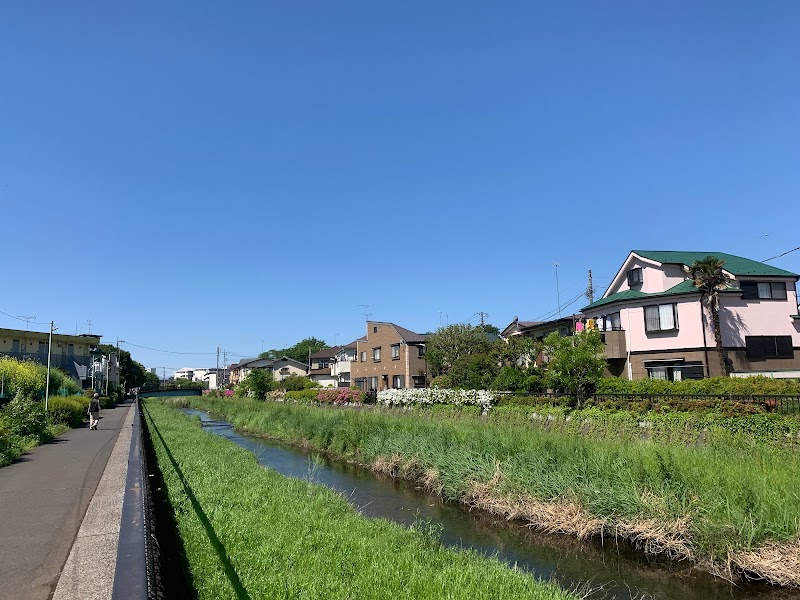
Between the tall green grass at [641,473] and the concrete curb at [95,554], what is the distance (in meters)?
8.30

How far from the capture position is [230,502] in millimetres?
9109

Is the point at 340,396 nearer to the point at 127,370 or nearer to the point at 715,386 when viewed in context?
the point at 715,386

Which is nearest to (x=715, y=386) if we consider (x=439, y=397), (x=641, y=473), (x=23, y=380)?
(x=439, y=397)

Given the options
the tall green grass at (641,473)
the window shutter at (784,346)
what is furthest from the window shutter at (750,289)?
the tall green grass at (641,473)

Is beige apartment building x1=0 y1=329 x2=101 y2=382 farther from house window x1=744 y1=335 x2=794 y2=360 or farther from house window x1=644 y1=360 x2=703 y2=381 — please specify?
house window x1=744 y1=335 x2=794 y2=360

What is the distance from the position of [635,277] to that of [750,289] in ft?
21.5

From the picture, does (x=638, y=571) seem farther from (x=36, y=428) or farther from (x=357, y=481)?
(x=36, y=428)

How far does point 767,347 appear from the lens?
30156 millimetres

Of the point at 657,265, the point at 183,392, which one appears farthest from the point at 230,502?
the point at 183,392

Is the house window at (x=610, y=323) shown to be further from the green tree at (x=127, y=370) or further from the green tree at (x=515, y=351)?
the green tree at (x=127, y=370)

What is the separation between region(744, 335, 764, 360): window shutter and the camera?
1182 inches

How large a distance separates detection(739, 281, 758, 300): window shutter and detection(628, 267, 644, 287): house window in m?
5.71

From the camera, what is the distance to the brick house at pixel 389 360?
48719 millimetres

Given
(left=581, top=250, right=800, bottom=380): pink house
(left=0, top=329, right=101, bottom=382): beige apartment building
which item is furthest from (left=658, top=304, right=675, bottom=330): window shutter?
(left=0, top=329, right=101, bottom=382): beige apartment building
